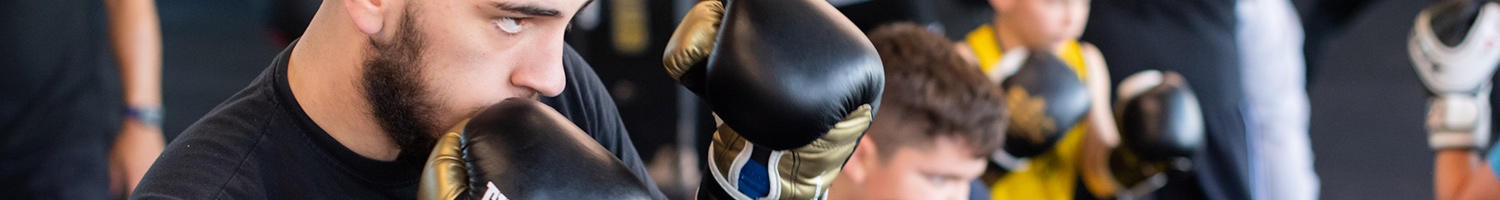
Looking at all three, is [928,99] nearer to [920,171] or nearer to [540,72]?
[920,171]

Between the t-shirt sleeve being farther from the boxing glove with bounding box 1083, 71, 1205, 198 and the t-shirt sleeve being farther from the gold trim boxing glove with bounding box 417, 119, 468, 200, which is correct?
the boxing glove with bounding box 1083, 71, 1205, 198

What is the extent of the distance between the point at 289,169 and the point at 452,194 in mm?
210

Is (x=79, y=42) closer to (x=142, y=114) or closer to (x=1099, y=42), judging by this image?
(x=142, y=114)

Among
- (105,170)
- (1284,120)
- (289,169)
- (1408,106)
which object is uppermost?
(289,169)

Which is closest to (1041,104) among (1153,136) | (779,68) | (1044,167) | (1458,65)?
(1153,136)

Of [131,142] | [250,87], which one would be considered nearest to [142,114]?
[131,142]

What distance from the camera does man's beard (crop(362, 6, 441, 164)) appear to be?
70 centimetres

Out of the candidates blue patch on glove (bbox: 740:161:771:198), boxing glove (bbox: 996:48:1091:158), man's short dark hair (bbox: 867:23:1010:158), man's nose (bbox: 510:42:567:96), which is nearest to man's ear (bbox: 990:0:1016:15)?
boxing glove (bbox: 996:48:1091:158)

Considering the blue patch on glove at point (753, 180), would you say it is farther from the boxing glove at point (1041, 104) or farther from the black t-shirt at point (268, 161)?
the boxing glove at point (1041, 104)

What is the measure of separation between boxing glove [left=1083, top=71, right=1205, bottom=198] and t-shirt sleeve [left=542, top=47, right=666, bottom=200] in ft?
2.76

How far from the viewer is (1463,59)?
188 cm

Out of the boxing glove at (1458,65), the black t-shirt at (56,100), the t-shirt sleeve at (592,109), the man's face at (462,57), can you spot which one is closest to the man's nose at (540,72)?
the man's face at (462,57)

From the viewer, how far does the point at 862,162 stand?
1.19m

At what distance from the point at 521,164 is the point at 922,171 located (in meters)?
0.67
